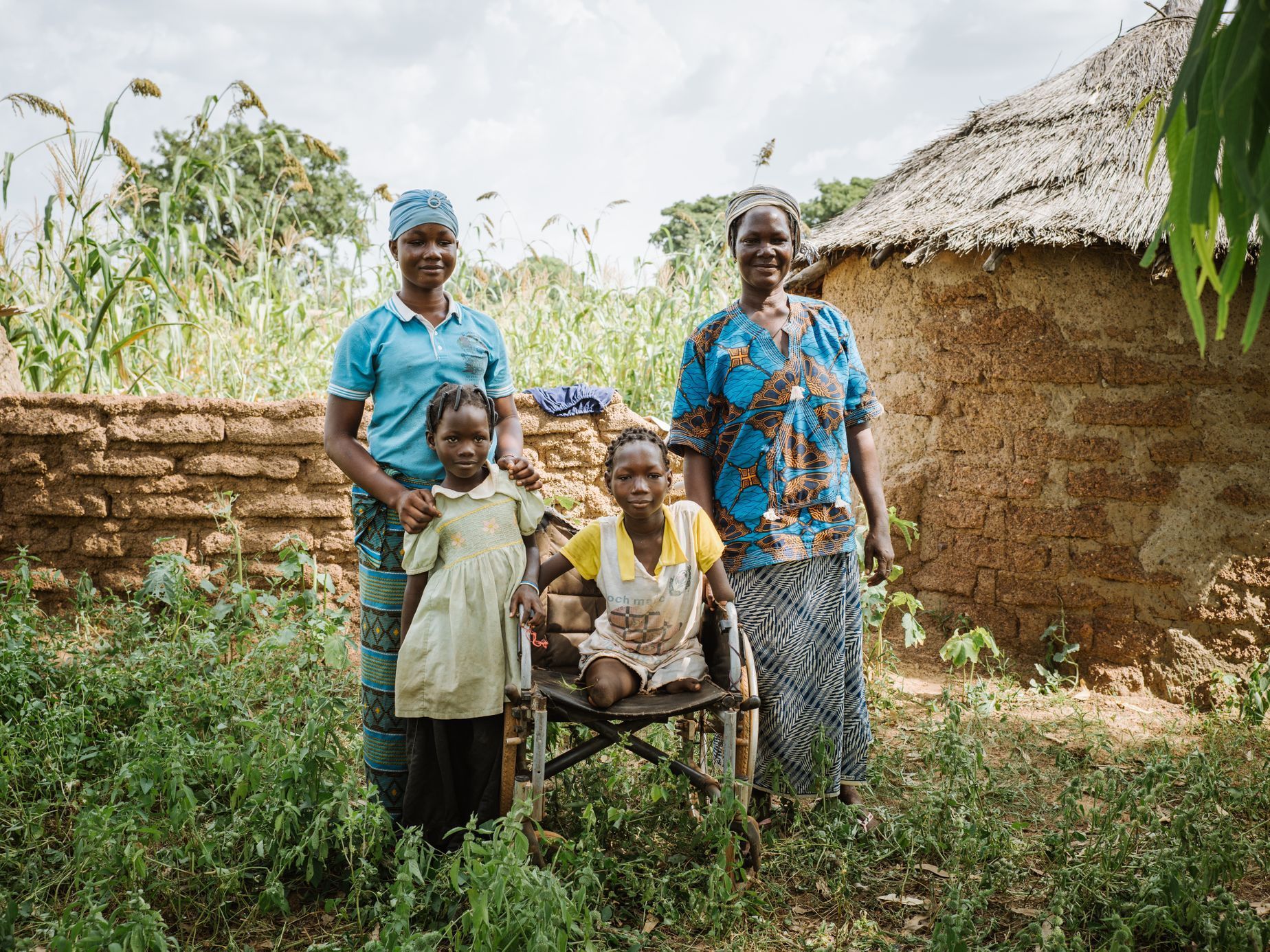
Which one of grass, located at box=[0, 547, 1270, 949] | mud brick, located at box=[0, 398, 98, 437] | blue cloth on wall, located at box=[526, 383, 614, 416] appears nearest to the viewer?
grass, located at box=[0, 547, 1270, 949]

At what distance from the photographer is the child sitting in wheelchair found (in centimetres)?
274

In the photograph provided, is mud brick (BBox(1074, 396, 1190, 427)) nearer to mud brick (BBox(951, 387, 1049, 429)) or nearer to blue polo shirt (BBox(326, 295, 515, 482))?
mud brick (BBox(951, 387, 1049, 429))

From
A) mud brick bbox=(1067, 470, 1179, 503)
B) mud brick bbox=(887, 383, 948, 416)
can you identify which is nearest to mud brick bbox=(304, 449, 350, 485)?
mud brick bbox=(887, 383, 948, 416)

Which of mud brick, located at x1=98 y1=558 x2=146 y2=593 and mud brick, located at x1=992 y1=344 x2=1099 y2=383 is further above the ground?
mud brick, located at x1=992 y1=344 x2=1099 y2=383

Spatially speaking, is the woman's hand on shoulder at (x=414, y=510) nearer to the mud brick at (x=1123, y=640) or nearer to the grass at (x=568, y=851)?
the grass at (x=568, y=851)

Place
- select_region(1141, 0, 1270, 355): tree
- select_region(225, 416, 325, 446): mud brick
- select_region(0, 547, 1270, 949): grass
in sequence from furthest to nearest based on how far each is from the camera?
select_region(225, 416, 325, 446): mud brick → select_region(0, 547, 1270, 949): grass → select_region(1141, 0, 1270, 355): tree

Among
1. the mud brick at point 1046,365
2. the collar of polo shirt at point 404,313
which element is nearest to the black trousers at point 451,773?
the collar of polo shirt at point 404,313

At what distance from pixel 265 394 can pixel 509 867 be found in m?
4.18

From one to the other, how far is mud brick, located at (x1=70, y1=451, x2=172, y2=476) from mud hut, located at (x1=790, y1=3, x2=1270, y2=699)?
3574mm

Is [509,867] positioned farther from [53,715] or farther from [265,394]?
[265,394]

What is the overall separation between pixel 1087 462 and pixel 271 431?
3.94 meters

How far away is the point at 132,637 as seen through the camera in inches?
165

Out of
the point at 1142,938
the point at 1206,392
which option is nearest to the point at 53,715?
the point at 1142,938

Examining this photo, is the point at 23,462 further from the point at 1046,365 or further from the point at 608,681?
the point at 1046,365
